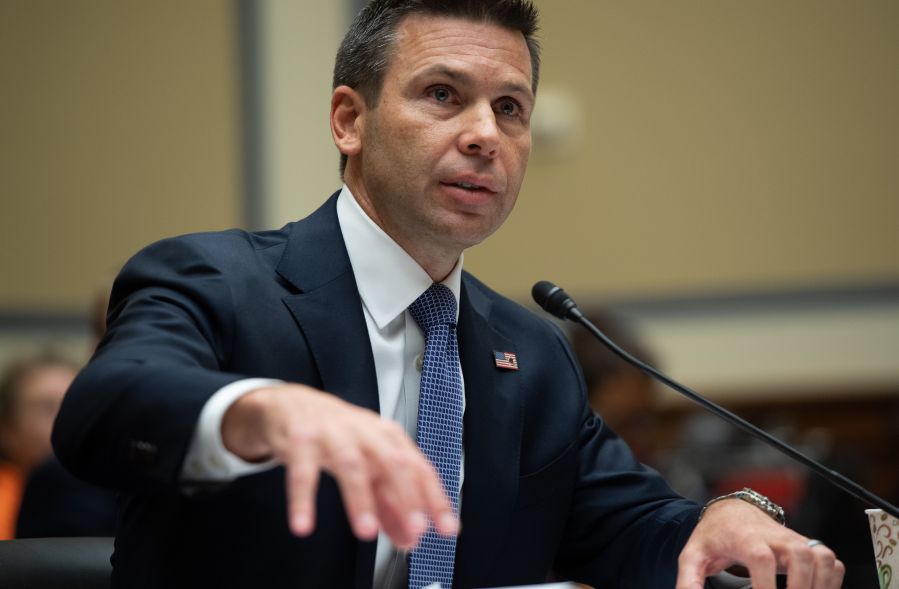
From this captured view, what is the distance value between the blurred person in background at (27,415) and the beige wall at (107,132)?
5.53 feet

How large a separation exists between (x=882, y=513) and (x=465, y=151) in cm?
80

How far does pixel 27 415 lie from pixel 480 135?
2819 mm

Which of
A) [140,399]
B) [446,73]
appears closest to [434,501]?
[140,399]

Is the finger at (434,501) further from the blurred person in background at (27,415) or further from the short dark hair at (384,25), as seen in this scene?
the blurred person in background at (27,415)

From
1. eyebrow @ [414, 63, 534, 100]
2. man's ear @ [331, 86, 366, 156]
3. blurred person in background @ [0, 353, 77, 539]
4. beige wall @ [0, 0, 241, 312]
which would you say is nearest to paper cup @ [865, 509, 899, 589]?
eyebrow @ [414, 63, 534, 100]

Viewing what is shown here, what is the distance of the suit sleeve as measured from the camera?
133cm

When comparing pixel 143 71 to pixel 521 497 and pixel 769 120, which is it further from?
pixel 521 497

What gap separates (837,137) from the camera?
20.5ft

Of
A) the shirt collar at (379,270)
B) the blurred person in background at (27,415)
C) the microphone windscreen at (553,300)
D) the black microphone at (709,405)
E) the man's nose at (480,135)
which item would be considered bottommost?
the blurred person in background at (27,415)

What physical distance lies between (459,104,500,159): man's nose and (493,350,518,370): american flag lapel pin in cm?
34

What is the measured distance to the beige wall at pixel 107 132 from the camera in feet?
19.7

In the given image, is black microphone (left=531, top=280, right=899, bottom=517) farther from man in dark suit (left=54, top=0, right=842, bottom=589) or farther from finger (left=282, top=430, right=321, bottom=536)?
finger (left=282, top=430, right=321, bottom=536)

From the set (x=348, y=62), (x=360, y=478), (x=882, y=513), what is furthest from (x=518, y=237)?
(x=360, y=478)

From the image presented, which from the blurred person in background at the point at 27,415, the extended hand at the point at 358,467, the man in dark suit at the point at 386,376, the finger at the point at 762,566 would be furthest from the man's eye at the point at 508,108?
the blurred person in background at the point at 27,415
